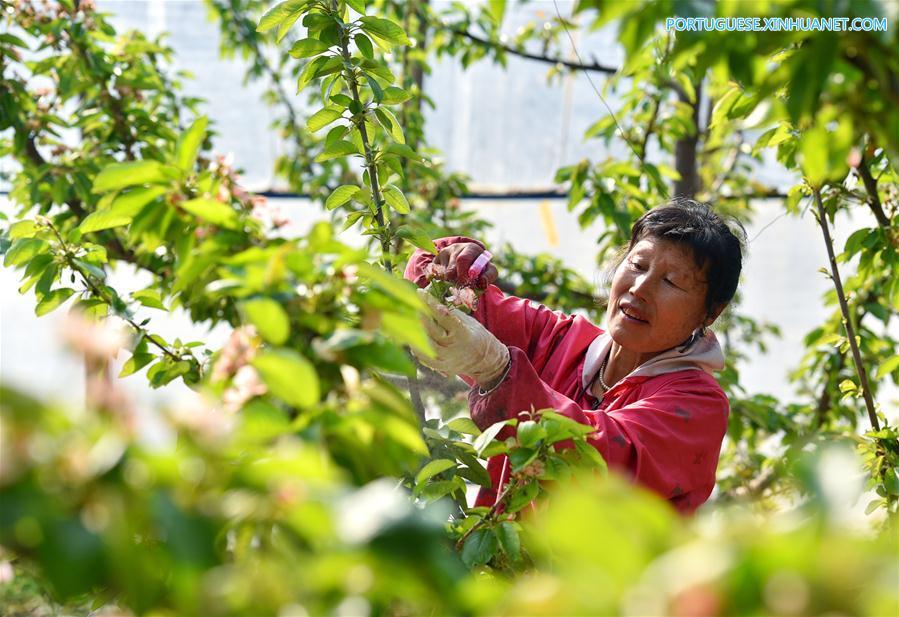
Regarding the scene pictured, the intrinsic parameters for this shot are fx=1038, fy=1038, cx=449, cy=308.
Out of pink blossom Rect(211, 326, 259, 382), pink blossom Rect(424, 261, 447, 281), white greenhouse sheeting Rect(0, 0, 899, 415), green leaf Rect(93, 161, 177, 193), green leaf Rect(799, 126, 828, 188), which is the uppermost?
green leaf Rect(799, 126, 828, 188)

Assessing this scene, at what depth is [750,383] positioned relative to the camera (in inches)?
170

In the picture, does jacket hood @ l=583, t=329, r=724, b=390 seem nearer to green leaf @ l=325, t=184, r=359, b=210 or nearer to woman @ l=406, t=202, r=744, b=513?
woman @ l=406, t=202, r=744, b=513

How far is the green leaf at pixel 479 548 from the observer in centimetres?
89

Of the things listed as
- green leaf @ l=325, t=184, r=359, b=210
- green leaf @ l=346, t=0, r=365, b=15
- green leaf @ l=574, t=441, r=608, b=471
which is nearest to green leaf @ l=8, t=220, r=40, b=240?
green leaf @ l=325, t=184, r=359, b=210

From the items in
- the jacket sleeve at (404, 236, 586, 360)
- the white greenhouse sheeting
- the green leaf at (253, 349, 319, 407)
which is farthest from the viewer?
the white greenhouse sheeting

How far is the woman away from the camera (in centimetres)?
114

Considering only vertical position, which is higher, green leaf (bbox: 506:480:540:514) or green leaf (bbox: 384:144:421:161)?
green leaf (bbox: 384:144:421:161)

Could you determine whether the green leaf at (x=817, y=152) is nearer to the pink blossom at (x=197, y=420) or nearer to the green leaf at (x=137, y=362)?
the pink blossom at (x=197, y=420)

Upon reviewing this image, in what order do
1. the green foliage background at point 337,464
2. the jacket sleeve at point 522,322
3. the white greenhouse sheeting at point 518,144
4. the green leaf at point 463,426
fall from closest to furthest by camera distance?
the green foliage background at point 337,464, the green leaf at point 463,426, the jacket sleeve at point 522,322, the white greenhouse sheeting at point 518,144

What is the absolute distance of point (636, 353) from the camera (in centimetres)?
141

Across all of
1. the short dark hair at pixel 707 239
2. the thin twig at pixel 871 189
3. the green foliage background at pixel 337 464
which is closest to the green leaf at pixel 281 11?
the green foliage background at pixel 337 464

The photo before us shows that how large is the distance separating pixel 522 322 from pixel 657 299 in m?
0.23

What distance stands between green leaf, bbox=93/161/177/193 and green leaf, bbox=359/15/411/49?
57 centimetres

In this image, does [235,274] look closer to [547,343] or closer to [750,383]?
[547,343]
